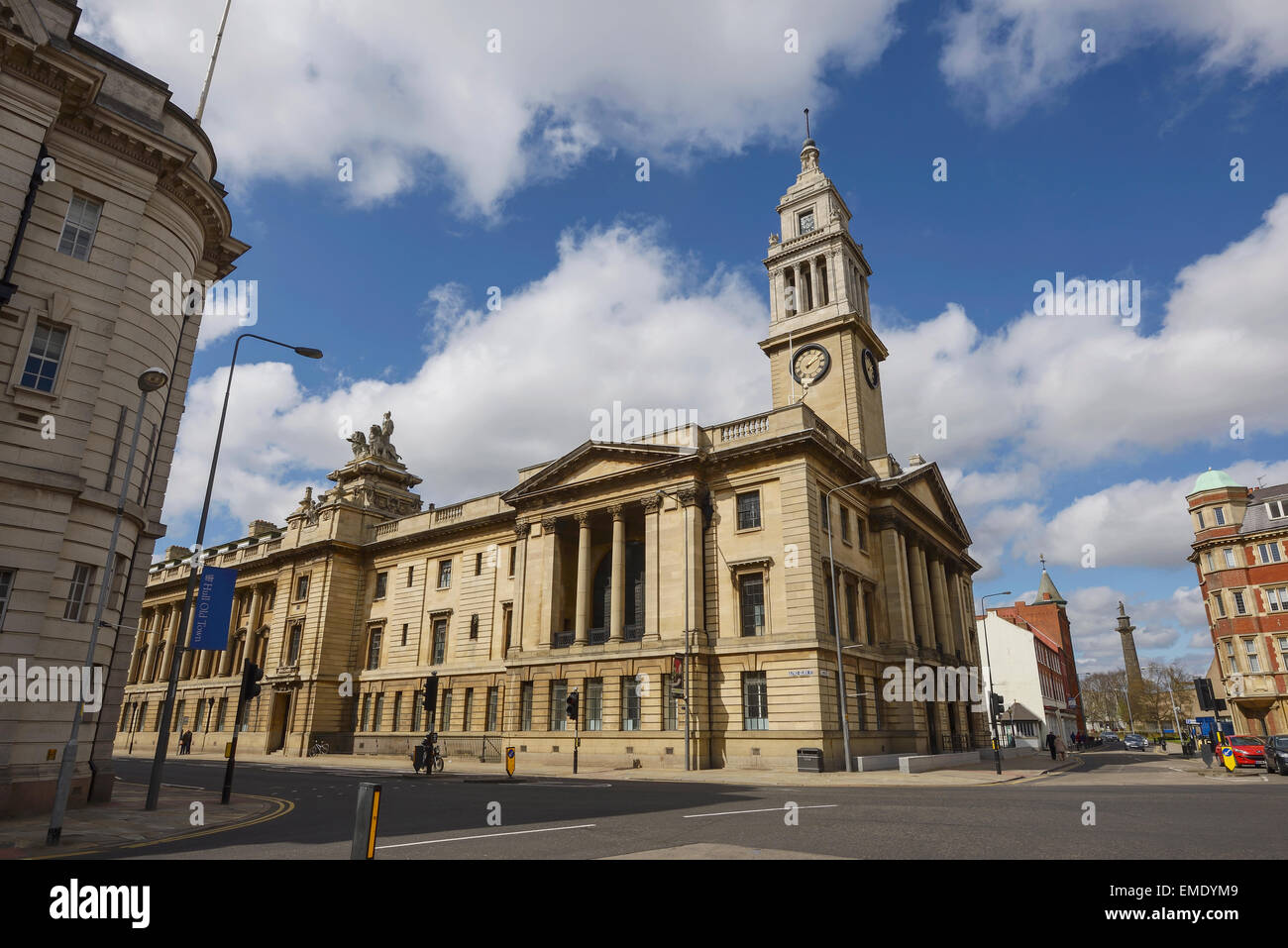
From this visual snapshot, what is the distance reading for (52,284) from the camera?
16531 mm

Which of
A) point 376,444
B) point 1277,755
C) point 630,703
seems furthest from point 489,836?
point 376,444

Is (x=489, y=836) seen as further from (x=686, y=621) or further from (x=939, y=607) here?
(x=939, y=607)

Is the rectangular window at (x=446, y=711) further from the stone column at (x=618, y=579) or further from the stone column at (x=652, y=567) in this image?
the stone column at (x=652, y=567)

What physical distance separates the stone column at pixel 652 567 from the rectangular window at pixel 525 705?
806 centimetres

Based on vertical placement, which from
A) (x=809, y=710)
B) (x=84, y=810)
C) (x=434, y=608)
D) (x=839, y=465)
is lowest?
(x=84, y=810)

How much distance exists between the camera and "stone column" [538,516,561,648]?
3922cm

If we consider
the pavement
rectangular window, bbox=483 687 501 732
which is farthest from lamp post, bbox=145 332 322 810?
rectangular window, bbox=483 687 501 732

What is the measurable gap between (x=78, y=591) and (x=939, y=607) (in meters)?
45.7

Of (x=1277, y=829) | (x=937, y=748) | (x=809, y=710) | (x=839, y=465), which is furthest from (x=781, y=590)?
(x=1277, y=829)

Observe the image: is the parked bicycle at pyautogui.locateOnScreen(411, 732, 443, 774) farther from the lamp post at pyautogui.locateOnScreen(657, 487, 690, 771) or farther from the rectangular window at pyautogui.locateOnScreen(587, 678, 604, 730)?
the lamp post at pyautogui.locateOnScreen(657, 487, 690, 771)

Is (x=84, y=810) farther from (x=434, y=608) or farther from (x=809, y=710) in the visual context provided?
(x=434, y=608)

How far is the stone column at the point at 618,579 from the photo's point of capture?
36500mm

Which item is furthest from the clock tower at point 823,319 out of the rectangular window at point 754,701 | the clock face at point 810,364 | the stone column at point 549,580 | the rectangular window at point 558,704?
the rectangular window at point 558,704

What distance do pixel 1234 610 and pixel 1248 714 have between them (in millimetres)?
8051
